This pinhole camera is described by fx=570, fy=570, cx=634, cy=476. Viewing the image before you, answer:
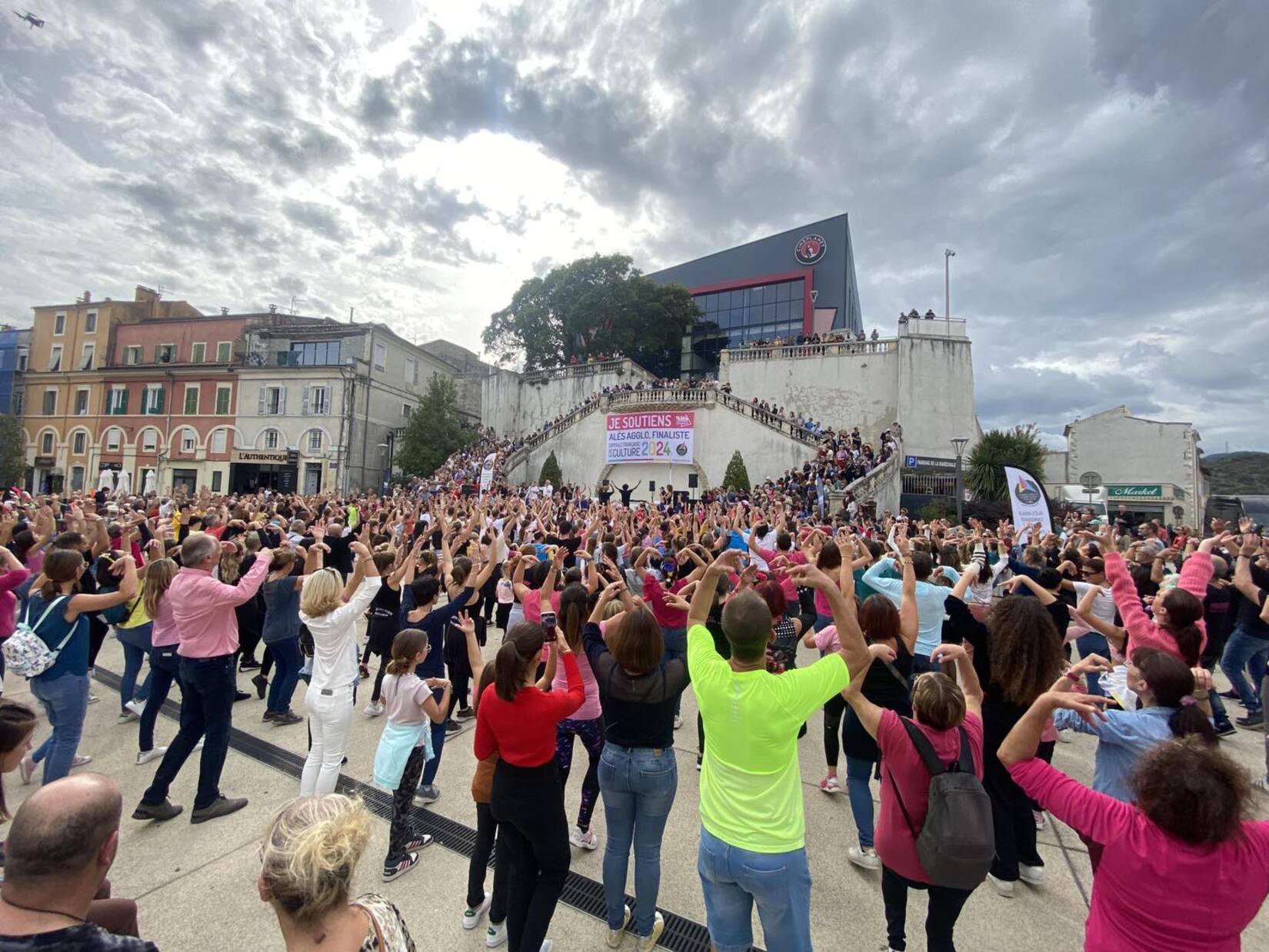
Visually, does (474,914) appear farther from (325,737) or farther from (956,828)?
(956,828)

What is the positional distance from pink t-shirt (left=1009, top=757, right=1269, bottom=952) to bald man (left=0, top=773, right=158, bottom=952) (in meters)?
2.83

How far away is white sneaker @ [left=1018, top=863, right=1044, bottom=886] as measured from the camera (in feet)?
12.0

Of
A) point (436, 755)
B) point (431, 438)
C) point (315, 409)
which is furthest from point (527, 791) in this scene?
point (315, 409)

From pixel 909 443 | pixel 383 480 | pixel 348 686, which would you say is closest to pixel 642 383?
pixel 909 443

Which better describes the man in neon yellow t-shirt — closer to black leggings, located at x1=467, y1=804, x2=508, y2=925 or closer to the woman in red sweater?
the woman in red sweater

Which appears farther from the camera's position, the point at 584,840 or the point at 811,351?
the point at 811,351

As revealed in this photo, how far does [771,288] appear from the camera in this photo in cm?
4112

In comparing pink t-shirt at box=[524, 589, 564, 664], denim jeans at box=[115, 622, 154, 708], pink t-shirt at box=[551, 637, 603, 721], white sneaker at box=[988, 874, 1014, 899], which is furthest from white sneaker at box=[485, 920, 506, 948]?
denim jeans at box=[115, 622, 154, 708]

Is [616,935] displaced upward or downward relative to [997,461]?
downward

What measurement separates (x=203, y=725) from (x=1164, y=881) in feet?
18.3

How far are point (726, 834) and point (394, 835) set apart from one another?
2400mm

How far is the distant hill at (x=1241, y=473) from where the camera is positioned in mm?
56125

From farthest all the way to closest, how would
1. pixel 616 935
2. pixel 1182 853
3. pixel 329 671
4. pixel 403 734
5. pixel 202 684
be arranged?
pixel 202 684, pixel 329 671, pixel 403 734, pixel 616 935, pixel 1182 853

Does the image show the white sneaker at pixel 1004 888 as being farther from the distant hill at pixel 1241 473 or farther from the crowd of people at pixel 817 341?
the distant hill at pixel 1241 473
